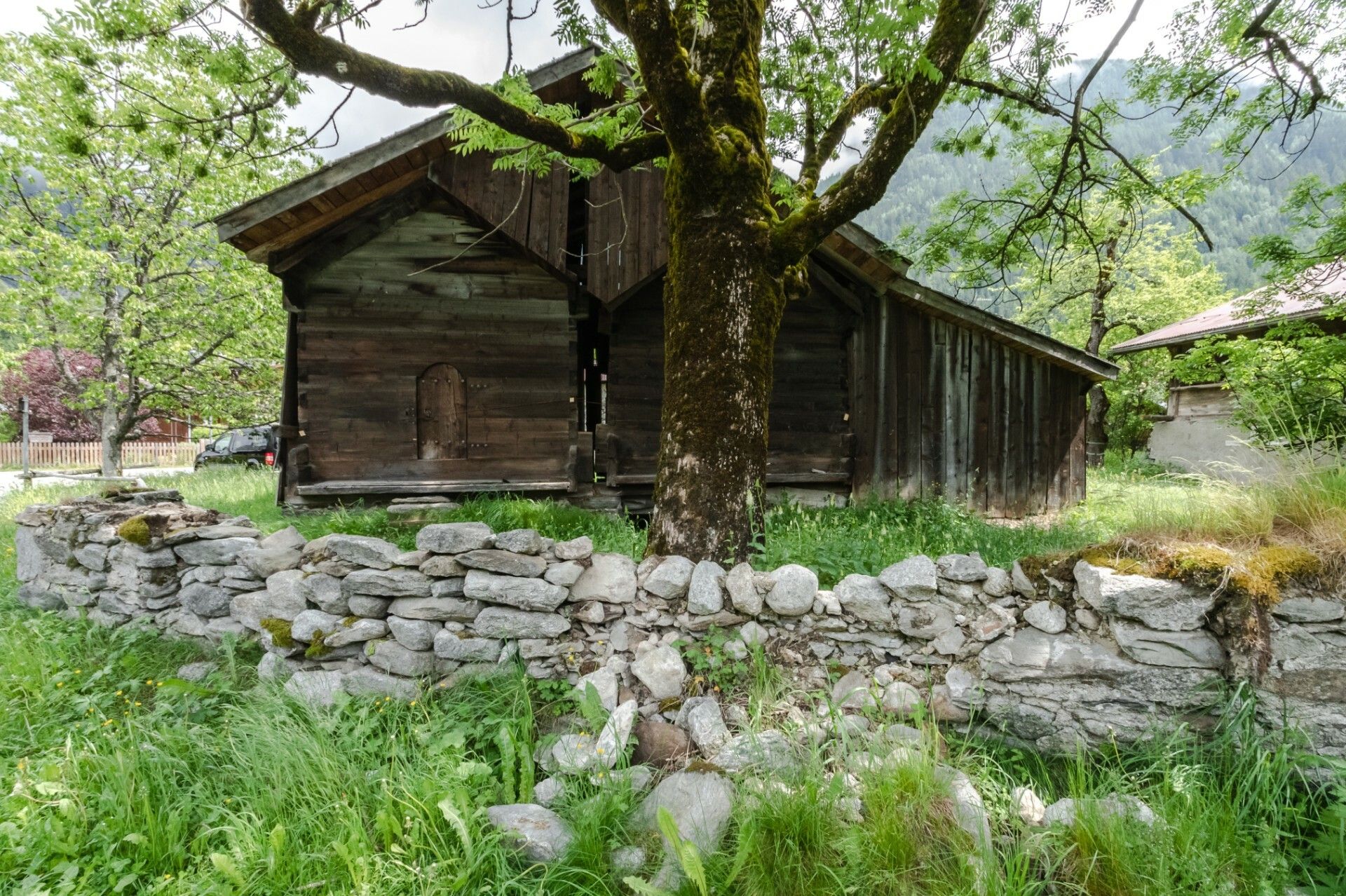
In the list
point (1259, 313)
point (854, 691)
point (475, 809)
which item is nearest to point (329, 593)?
point (475, 809)

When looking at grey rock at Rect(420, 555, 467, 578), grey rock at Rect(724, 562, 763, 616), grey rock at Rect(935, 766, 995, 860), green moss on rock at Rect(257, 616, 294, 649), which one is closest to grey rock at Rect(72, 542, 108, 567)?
green moss on rock at Rect(257, 616, 294, 649)

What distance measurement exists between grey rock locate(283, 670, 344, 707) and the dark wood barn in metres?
4.36

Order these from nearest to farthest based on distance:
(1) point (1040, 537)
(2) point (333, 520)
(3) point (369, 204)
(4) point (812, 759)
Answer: (4) point (812, 759) < (1) point (1040, 537) < (2) point (333, 520) < (3) point (369, 204)

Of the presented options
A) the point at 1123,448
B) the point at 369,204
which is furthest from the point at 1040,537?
the point at 1123,448

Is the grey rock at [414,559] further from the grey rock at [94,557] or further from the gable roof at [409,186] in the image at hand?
the gable roof at [409,186]

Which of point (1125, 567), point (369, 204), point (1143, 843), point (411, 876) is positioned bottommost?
point (411, 876)

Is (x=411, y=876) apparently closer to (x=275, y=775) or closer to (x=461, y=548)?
(x=275, y=775)

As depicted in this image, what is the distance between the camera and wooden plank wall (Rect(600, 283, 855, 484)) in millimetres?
8078

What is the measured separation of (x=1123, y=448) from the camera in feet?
67.6

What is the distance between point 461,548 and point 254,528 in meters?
2.04

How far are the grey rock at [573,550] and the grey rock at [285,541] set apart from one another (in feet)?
6.08

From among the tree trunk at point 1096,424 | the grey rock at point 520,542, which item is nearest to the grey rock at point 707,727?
A: the grey rock at point 520,542

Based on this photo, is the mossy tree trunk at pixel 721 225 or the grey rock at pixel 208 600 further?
the grey rock at pixel 208 600

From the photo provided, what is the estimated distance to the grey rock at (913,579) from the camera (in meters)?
3.15
